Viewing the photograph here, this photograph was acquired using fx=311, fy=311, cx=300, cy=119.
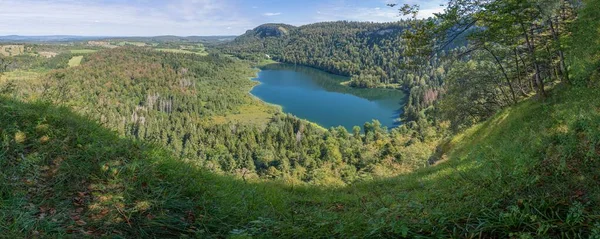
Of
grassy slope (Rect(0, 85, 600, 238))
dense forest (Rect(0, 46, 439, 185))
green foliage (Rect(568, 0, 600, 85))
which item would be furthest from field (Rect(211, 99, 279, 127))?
grassy slope (Rect(0, 85, 600, 238))

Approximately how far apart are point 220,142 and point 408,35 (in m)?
75.8

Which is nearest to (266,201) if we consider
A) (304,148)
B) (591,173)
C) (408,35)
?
(591,173)

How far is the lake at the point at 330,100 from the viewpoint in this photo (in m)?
104

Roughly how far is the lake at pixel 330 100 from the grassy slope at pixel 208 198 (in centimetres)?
9088

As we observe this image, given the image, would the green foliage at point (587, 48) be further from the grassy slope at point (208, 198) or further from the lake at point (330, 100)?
the lake at point (330, 100)

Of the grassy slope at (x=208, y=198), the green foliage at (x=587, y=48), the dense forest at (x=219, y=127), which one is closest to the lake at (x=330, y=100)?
the dense forest at (x=219, y=127)

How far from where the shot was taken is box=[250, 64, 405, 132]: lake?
342 feet

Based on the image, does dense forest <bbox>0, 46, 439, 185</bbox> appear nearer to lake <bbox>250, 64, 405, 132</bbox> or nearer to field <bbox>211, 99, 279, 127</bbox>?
field <bbox>211, 99, 279, 127</bbox>

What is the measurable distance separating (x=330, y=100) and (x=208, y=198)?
126852 millimetres

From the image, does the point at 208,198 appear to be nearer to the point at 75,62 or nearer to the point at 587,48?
the point at 587,48

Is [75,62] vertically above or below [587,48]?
below

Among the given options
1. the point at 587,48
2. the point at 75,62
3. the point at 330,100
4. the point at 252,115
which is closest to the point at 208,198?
the point at 587,48

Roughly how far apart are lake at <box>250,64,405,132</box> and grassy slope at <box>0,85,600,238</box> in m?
90.9

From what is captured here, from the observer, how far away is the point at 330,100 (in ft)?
425
